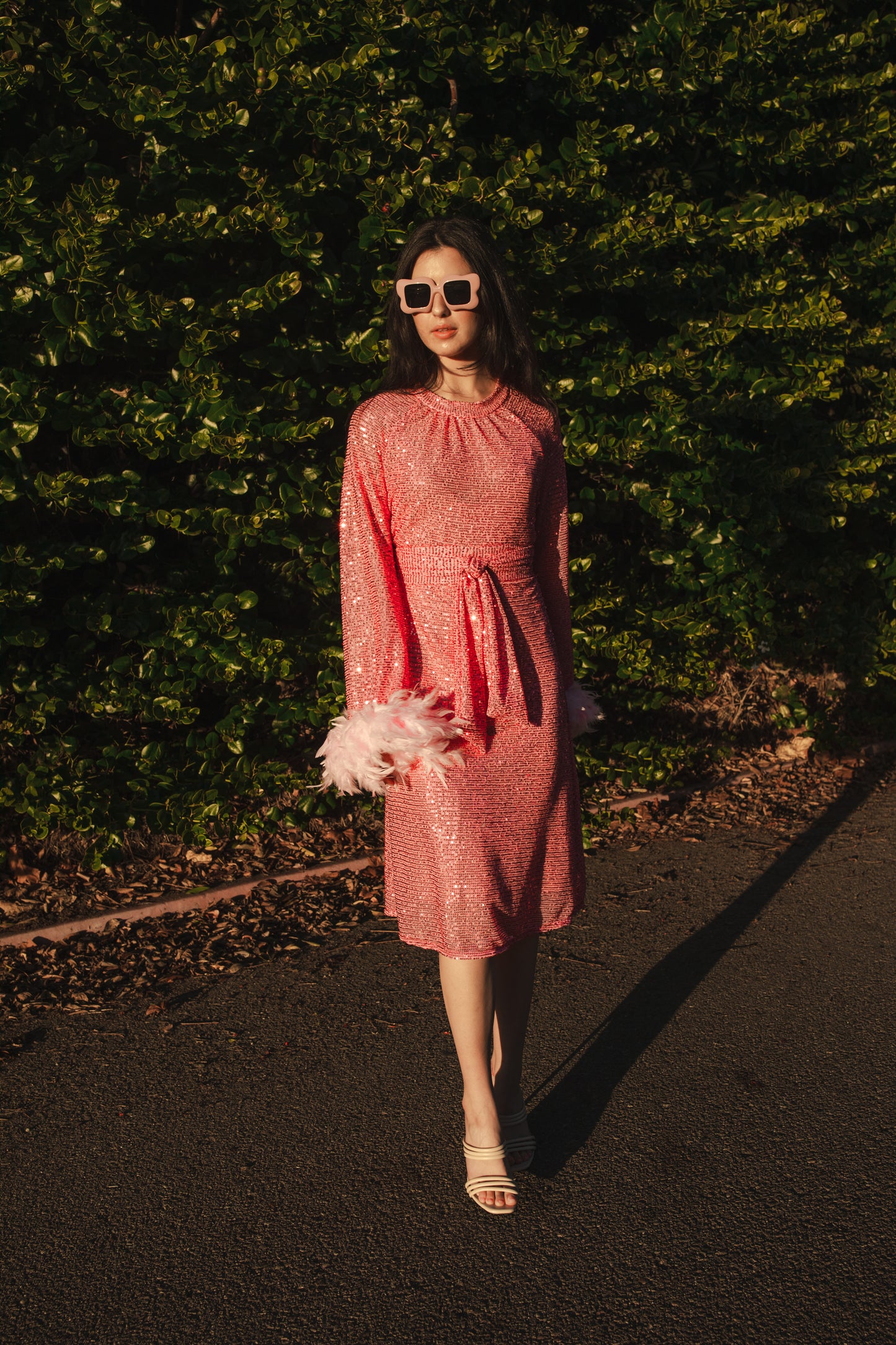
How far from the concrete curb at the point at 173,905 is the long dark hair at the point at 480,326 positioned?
7.40ft

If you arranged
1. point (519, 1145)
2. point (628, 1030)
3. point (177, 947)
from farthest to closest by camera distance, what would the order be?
point (177, 947) < point (628, 1030) < point (519, 1145)

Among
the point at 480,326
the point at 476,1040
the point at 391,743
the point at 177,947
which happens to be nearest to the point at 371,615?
the point at 391,743

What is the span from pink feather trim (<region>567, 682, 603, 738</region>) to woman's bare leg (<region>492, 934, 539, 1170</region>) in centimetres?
53

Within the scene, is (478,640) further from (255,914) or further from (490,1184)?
(255,914)

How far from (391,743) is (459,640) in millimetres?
293

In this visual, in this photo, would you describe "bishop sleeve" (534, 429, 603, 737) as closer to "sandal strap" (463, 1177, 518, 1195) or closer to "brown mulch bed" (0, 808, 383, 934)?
"sandal strap" (463, 1177, 518, 1195)

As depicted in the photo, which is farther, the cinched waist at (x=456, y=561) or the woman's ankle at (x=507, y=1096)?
the woman's ankle at (x=507, y=1096)

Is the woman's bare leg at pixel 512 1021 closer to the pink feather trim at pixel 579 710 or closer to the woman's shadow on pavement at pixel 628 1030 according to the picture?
the woman's shadow on pavement at pixel 628 1030

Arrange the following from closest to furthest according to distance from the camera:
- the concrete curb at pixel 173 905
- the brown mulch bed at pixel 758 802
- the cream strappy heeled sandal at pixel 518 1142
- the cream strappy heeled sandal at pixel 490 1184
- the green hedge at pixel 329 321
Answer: the cream strappy heeled sandal at pixel 490 1184, the cream strappy heeled sandal at pixel 518 1142, the green hedge at pixel 329 321, the concrete curb at pixel 173 905, the brown mulch bed at pixel 758 802

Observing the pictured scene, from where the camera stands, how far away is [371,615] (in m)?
2.50

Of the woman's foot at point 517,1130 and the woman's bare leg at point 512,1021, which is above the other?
the woman's bare leg at point 512,1021

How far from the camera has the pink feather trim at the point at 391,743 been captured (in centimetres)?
236

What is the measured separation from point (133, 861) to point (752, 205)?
11.4ft

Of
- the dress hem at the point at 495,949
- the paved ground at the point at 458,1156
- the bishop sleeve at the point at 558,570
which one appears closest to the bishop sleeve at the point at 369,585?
the bishop sleeve at the point at 558,570
